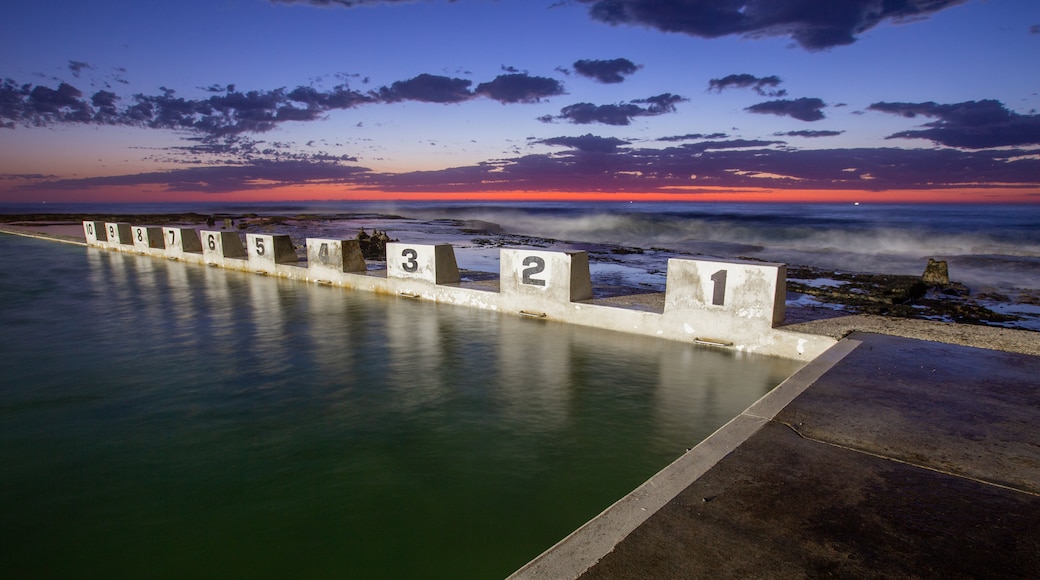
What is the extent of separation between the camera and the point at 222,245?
1627cm

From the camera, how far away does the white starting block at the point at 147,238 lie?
20156 millimetres

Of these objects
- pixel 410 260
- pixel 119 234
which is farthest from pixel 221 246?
pixel 119 234

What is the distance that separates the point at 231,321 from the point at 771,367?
9163 mm

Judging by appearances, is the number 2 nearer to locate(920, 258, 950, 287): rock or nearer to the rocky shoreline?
the rocky shoreline

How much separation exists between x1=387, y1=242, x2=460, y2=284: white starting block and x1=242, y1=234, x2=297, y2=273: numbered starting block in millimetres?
4607

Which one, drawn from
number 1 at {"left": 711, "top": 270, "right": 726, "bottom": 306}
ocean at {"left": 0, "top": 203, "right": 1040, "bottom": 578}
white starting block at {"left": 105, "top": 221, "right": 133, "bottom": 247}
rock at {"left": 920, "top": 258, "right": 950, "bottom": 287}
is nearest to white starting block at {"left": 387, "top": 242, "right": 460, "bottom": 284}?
ocean at {"left": 0, "top": 203, "right": 1040, "bottom": 578}

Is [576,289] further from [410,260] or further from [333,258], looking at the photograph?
[333,258]

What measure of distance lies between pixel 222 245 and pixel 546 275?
39.9ft

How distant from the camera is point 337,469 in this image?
433 cm

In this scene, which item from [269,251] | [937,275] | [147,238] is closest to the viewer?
[269,251]

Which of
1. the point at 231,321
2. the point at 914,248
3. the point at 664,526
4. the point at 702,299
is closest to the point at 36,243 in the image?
the point at 231,321

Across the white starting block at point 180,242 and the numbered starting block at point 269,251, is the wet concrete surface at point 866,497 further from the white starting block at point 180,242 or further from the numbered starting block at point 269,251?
the white starting block at point 180,242

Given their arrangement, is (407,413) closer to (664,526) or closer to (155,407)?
(155,407)

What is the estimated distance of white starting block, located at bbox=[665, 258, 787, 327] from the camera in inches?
280
